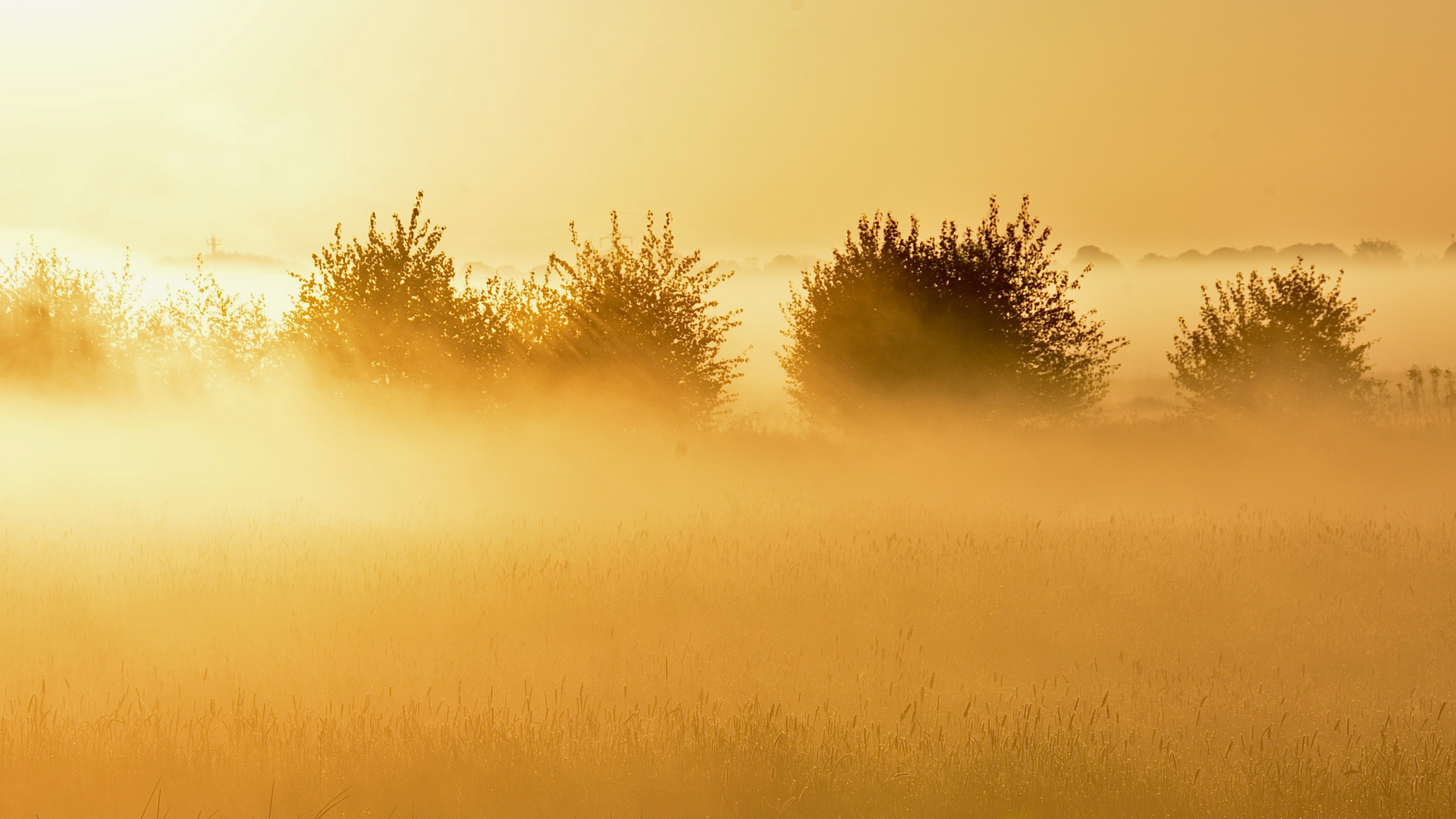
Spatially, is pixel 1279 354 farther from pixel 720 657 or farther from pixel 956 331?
pixel 720 657

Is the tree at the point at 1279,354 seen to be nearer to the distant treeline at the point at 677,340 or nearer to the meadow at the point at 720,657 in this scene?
the distant treeline at the point at 677,340

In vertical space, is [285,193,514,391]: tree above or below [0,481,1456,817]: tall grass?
above

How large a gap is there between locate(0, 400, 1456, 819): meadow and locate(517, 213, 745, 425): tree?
8.15 meters

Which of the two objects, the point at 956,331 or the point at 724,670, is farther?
the point at 956,331

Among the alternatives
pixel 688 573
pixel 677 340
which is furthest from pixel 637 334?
pixel 688 573

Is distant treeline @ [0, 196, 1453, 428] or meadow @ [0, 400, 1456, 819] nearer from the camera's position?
meadow @ [0, 400, 1456, 819]

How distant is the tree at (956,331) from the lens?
32.2 meters

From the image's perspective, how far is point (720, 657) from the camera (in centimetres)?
995

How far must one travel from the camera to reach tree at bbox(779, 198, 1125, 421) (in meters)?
32.2

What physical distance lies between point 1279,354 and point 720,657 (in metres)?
34.2

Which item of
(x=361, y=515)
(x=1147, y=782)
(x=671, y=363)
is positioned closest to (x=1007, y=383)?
(x=671, y=363)

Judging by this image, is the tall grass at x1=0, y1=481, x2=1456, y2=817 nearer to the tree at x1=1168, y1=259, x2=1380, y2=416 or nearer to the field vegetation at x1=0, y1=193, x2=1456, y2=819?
the field vegetation at x1=0, y1=193, x2=1456, y2=819

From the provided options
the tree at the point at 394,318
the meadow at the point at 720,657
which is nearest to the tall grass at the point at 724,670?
the meadow at the point at 720,657

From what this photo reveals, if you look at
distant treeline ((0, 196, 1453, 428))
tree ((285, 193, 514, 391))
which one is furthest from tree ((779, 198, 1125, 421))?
tree ((285, 193, 514, 391))
